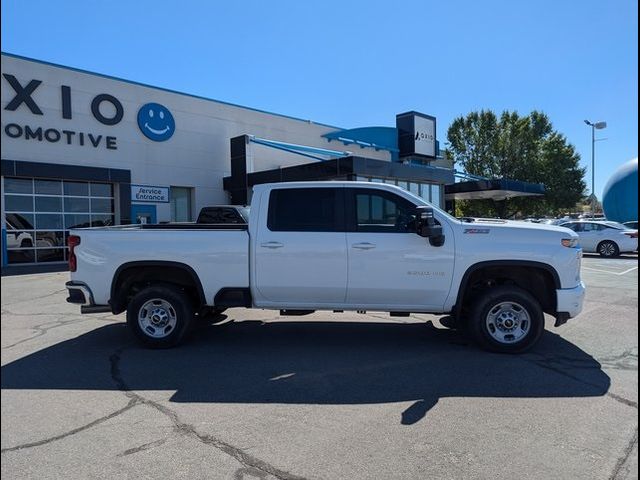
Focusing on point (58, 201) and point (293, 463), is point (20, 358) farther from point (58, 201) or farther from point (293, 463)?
point (58, 201)

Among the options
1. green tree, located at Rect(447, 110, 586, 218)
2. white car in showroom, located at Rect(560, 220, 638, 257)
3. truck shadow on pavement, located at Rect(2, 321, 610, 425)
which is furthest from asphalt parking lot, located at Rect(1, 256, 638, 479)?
green tree, located at Rect(447, 110, 586, 218)

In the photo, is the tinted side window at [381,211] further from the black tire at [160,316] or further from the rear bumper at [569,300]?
the black tire at [160,316]

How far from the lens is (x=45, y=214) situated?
18.8 m

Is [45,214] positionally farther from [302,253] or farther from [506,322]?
[506,322]

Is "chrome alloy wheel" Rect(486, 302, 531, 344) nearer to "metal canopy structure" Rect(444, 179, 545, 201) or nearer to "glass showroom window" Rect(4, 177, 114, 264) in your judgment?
"glass showroom window" Rect(4, 177, 114, 264)

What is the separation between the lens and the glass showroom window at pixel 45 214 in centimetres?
1809

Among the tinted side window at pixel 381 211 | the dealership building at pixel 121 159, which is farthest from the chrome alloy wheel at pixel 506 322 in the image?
the dealership building at pixel 121 159

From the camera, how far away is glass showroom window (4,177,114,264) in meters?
18.1

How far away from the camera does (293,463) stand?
342 centimetres

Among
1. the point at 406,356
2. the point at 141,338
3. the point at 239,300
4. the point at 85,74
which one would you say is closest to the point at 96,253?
the point at 141,338

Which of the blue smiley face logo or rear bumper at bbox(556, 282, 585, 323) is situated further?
the blue smiley face logo

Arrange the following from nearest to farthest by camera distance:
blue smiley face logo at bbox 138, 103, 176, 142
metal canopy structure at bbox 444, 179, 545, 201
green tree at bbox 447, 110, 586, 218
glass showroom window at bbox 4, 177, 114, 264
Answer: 1. glass showroom window at bbox 4, 177, 114, 264
2. blue smiley face logo at bbox 138, 103, 176, 142
3. metal canopy structure at bbox 444, 179, 545, 201
4. green tree at bbox 447, 110, 586, 218

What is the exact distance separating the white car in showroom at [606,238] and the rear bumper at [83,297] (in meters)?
19.3

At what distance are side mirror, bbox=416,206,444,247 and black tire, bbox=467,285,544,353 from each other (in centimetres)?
92
